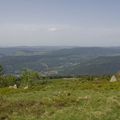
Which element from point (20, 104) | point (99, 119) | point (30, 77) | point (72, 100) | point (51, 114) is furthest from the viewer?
point (30, 77)

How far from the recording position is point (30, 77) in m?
195

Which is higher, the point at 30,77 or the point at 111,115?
the point at 111,115

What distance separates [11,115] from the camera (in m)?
29.0

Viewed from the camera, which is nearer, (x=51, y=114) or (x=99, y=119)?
(x=99, y=119)

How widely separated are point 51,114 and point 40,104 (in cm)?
619

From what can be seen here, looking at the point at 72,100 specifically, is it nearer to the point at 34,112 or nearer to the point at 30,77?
the point at 34,112

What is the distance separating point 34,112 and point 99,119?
704 cm

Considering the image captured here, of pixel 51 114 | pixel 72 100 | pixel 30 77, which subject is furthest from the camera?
pixel 30 77

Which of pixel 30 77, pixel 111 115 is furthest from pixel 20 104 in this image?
pixel 30 77

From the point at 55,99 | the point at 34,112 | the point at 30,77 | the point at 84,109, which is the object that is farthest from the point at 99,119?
the point at 30,77

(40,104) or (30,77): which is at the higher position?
(40,104)

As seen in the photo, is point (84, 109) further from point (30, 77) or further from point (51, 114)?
point (30, 77)

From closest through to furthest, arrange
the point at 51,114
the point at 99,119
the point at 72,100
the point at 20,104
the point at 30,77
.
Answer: the point at 99,119
the point at 51,114
the point at 20,104
the point at 72,100
the point at 30,77

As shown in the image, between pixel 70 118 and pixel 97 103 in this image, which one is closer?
pixel 70 118
